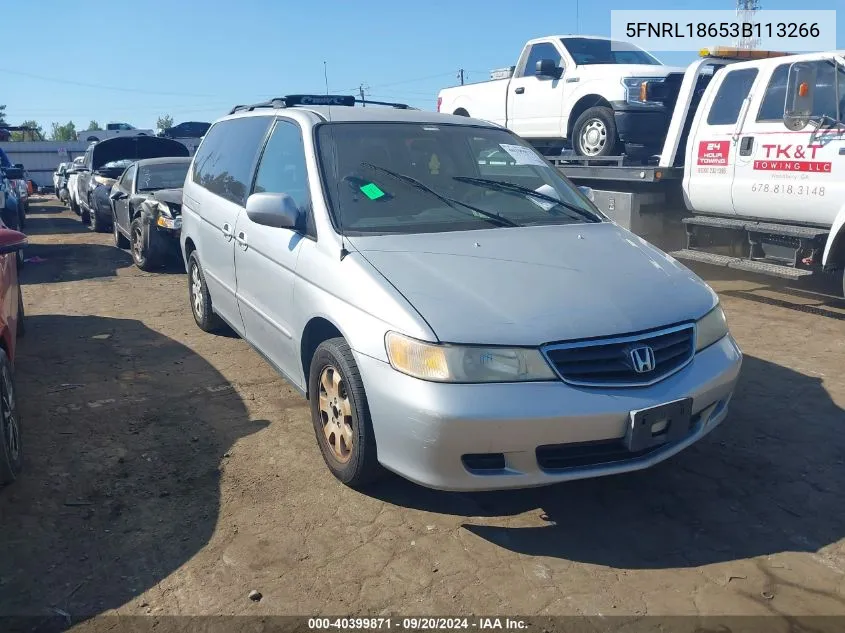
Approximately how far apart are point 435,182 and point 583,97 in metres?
6.04

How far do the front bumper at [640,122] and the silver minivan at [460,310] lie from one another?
4.48 meters

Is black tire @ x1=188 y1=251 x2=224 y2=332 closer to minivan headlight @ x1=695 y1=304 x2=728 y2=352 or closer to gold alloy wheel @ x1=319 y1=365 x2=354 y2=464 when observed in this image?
gold alloy wheel @ x1=319 y1=365 x2=354 y2=464

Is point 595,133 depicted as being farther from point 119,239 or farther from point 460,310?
point 119,239

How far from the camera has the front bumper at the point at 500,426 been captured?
2889mm

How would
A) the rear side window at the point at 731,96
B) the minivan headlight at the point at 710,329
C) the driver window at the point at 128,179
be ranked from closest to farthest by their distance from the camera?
the minivan headlight at the point at 710,329
the rear side window at the point at 731,96
the driver window at the point at 128,179

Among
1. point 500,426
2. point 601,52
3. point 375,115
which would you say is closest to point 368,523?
point 500,426

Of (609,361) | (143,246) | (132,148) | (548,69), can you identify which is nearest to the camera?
(609,361)

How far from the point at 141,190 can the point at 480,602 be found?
9.49 metres

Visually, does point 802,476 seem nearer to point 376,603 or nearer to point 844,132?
point 376,603

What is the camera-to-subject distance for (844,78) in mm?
6469

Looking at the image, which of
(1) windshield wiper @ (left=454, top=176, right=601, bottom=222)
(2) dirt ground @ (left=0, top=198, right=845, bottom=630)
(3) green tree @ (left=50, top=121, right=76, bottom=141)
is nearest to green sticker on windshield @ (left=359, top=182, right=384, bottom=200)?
(1) windshield wiper @ (left=454, top=176, right=601, bottom=222)

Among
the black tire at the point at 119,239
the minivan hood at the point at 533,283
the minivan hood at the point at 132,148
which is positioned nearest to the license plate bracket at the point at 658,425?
the minivan hood at the point at 533,283

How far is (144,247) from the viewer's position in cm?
985

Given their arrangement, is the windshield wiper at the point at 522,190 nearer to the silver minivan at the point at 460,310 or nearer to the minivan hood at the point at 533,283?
the silver minivan at the point at 460,310
